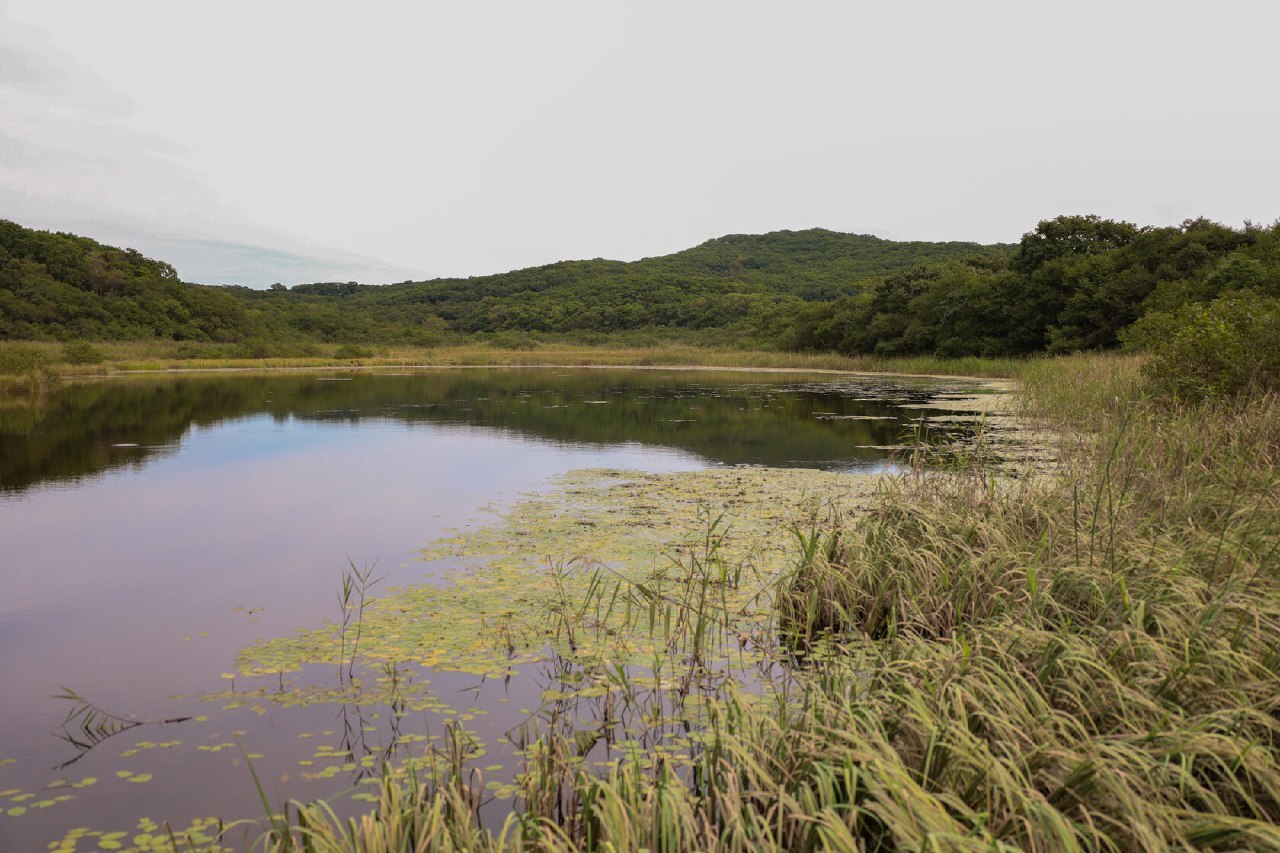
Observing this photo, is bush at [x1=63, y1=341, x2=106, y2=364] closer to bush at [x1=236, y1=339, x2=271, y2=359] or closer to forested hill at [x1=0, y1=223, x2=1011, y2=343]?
bush at [x1=236, y1=339, x2=271, y2=359]

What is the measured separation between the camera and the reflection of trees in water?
16.9m

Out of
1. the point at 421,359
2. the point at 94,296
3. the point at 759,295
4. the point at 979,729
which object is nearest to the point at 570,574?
the point at 979,729

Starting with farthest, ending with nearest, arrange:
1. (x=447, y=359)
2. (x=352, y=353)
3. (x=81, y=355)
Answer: (x=352, y=353) < (x=447, y=359) < (x=81, y=355)

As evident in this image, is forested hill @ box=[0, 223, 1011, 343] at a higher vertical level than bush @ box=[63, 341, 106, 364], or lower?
higher

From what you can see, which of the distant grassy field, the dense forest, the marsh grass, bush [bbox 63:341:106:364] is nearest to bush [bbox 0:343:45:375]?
the distant grassy field

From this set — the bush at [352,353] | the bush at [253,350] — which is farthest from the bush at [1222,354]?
the bush at [253,350]

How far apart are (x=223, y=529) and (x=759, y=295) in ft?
312

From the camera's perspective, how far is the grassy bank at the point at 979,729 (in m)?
3.04

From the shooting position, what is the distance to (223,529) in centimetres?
1075

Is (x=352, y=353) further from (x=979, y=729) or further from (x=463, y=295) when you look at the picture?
(x=979, y=729)

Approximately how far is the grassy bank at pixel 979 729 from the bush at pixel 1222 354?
285 inches

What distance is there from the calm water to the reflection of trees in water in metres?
0.15

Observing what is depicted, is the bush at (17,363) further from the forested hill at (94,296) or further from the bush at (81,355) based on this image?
the forested hill at (94,296)

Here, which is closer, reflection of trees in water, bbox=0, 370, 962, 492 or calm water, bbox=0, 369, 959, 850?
calm water, bbox=0, 369, 959, 850
